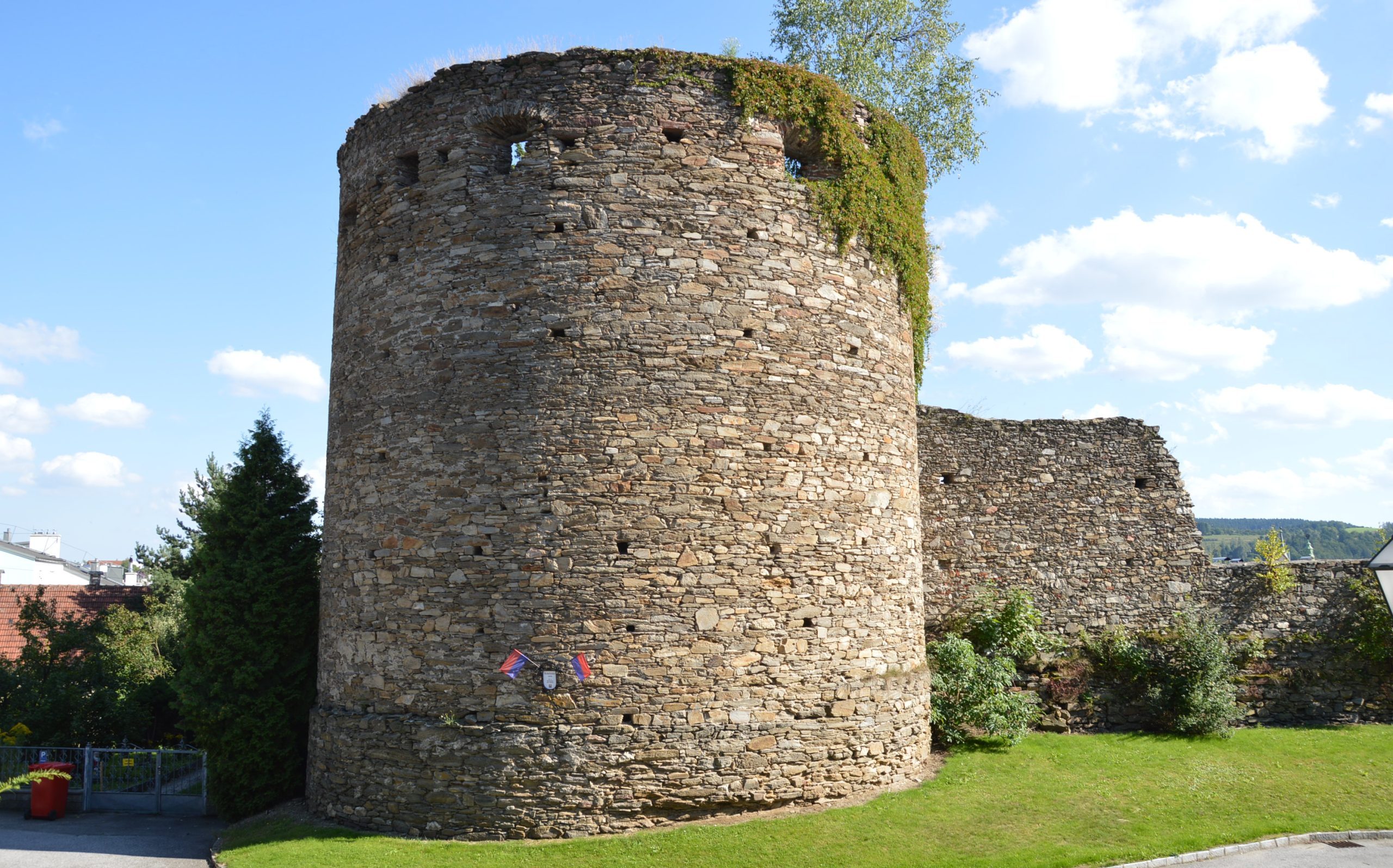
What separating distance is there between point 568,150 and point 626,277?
1872 millimetres

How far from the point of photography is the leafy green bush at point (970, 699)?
522 inches

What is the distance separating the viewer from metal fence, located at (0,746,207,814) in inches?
551

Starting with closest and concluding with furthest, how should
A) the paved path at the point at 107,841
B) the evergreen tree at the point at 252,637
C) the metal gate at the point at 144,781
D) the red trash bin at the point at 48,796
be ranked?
the paved path at the point at 107,841, the evergreen tree at the point at 252,637, the red trash bin at the point at 48,796, the metal gate at the point at 144,781

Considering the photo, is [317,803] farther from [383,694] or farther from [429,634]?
[429,634]

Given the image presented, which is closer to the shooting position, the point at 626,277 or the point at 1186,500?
the point at 626,277

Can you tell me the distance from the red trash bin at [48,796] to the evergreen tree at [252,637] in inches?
113

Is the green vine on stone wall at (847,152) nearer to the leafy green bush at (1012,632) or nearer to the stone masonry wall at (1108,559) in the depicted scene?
the stone masonry wall at (1108,559)

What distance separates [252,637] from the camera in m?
13.0

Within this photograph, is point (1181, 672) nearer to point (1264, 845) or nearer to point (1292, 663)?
point (1292, 663)

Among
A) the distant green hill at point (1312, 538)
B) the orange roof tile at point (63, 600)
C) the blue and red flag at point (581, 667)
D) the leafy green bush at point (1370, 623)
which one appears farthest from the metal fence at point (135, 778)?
the distant green hill at point (1312, 538)

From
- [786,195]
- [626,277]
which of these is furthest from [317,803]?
[786,195]

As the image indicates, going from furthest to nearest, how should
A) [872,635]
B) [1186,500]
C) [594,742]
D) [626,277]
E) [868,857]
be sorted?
[1186,500], [872,635], [626,277], [594,742], [868,857]

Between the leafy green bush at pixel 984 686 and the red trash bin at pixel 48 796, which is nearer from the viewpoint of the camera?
the leafy green bush at pixel 984 686

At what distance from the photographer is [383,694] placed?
11109 mm
